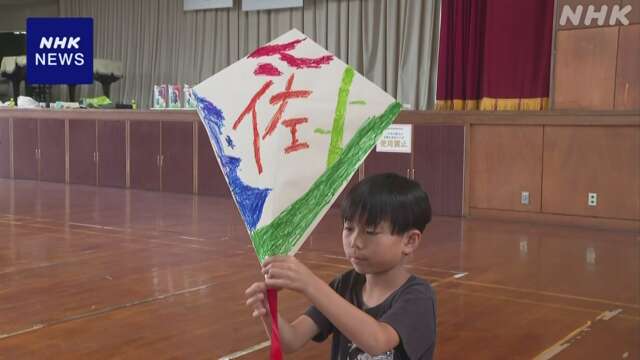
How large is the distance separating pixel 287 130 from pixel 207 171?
6.78 meters

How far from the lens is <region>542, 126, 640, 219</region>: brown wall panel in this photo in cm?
553

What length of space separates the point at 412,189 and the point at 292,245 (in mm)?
270

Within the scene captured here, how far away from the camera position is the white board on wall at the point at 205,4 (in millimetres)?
10219

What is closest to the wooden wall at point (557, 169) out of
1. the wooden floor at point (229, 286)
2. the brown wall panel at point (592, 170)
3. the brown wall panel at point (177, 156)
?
the brown wall panel at point (592, 170)

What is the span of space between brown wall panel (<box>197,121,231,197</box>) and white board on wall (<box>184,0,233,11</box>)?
2.94 metres

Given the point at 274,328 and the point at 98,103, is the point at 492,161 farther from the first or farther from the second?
the point at 98,103

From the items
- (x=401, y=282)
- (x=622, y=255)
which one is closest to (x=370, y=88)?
(x=401, y=282)

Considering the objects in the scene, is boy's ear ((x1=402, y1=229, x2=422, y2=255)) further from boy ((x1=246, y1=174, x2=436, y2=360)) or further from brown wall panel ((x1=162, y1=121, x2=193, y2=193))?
brown wall panel ((x1=162, y1=121, x2=193, y2=193))

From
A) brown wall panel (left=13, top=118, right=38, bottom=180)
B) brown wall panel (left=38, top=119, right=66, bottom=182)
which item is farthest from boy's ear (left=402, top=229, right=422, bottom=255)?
brown wall panel (left=13, top=118, right=38, bottom=180)

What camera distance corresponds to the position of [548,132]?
19.3 feet

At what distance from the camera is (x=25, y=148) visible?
9383mm

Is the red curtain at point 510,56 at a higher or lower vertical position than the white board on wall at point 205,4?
lower

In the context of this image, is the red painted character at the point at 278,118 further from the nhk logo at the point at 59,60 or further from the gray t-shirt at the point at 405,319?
the nhk logo at the point at 59,60

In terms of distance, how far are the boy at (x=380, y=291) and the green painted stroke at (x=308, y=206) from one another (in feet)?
0.26
